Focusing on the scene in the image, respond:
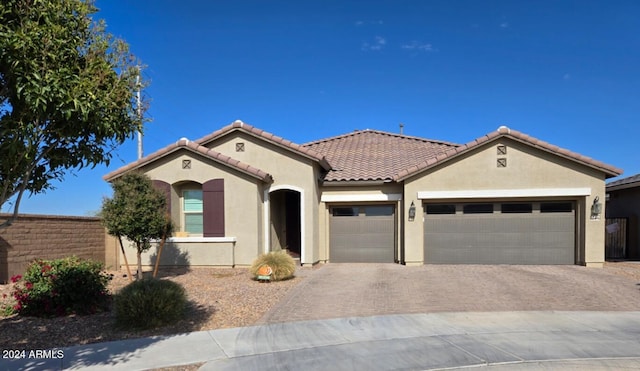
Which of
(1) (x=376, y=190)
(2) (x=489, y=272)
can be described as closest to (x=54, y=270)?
(1) (x=376, y=190)

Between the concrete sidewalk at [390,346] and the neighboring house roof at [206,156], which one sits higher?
the neighboring house roof at [206,156]

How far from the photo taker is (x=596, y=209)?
45.6ft

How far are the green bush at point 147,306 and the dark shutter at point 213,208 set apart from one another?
651cm

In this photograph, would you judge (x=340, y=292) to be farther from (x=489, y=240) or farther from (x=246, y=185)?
(x=489, y=240)

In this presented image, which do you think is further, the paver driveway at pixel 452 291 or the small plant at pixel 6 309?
the paver driveway at pixel 452 291

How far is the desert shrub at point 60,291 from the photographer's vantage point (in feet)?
26.9

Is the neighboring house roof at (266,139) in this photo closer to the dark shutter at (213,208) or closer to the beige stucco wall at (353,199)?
the beige stucco wall at (353,199)

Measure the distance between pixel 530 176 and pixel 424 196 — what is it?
3.62 metres

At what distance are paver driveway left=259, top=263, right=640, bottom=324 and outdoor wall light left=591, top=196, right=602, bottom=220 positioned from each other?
1.76 meters

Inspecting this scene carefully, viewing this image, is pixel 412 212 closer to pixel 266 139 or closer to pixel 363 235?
pixel 363 235

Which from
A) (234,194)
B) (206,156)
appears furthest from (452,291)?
(206,156)

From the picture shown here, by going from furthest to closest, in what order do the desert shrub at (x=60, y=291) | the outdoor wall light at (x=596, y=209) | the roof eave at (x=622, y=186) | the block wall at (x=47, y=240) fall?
the roof eave at (x=622, y=186) → the outdoor wall light at (x=596, y=209) → the block wall at (x=47, y=240) → the desert shrub at (x=60, y=291)

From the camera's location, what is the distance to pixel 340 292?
10305mm

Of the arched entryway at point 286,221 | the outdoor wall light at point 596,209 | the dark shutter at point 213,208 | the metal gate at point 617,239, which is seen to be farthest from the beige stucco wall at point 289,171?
the metal gate at point 617,239
